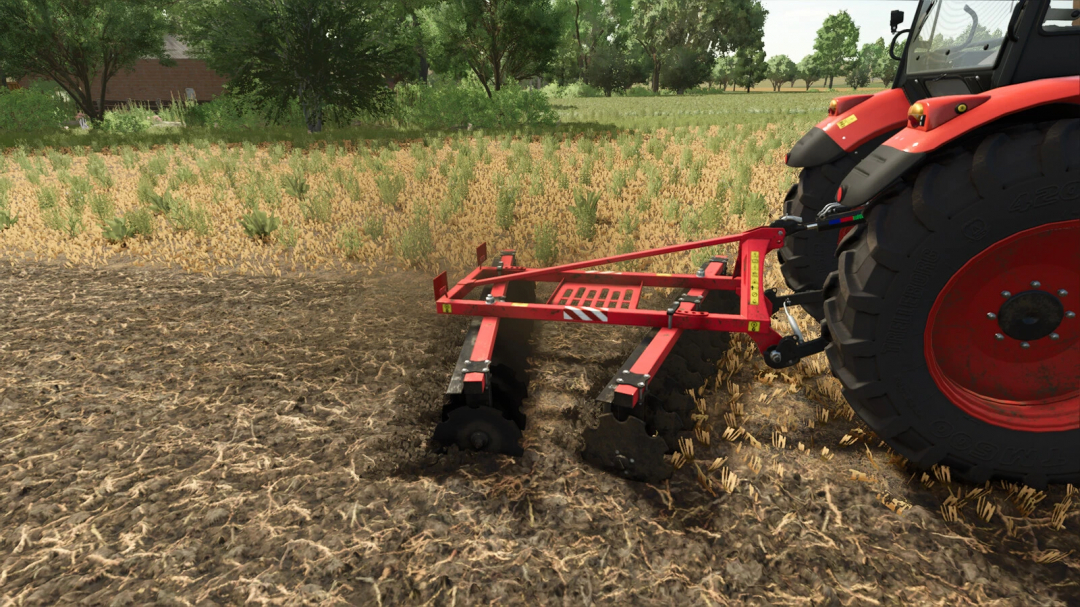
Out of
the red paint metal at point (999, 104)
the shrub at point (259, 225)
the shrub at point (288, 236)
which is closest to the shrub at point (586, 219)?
the shrub at point (288, 236)

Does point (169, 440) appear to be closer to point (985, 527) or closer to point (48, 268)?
point (985, 527)

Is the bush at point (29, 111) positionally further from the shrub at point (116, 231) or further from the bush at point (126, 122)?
the shrub at point (116, 231)

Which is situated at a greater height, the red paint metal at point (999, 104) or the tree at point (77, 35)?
the tree at point (77, 35)

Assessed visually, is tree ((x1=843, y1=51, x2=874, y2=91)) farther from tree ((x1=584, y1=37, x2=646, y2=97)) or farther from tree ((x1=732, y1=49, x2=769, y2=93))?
tree ((x1=584, y1=37, x2=646, y2=97))

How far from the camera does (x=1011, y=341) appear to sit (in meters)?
2.19

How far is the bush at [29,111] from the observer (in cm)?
1872

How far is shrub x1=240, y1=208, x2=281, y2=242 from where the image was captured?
18.9 ft

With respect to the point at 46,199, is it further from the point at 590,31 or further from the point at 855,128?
the point at 590,31

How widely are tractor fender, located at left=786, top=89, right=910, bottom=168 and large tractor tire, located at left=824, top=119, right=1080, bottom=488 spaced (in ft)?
3.83

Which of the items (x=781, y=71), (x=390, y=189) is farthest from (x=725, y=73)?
(x=390, y=189)

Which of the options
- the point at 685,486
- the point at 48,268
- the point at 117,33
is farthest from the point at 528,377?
the point at 117,33

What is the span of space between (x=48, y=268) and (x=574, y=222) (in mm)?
4974

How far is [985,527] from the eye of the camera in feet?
6.85

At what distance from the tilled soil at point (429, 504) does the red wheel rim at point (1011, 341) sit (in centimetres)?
34
